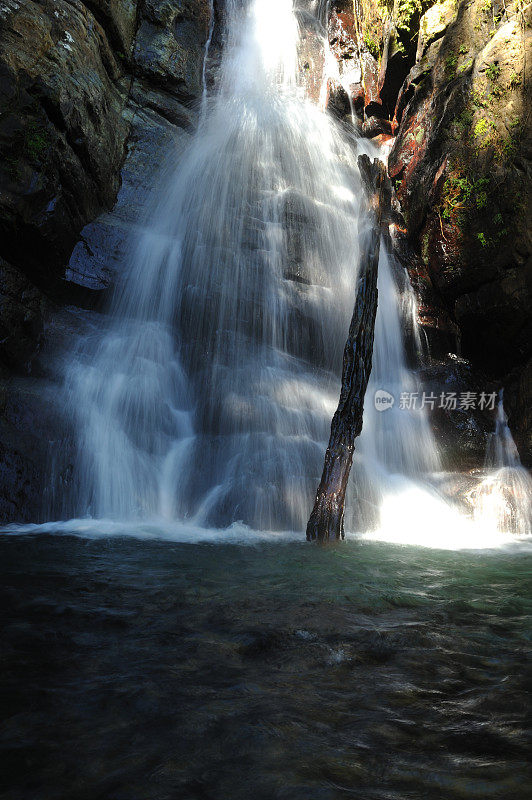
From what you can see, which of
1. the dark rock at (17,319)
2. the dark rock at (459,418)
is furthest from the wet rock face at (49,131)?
the dark rock at (459,418)

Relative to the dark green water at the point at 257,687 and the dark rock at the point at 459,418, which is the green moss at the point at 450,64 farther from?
the dark green water at the point at 257,687

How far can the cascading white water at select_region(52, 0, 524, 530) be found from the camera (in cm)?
771

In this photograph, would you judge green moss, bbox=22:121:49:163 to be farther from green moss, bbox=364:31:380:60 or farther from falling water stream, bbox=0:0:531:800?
green moss, bbox=364:31:380:60

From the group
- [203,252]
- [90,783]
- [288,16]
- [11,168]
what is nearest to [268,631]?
[90,783]

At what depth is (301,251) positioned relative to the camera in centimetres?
1273

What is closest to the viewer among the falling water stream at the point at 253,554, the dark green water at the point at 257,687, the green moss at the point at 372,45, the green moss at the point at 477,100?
the dark green water at the point at 257,687

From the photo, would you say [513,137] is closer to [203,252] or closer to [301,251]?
[301,251]

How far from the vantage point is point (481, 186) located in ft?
31.8

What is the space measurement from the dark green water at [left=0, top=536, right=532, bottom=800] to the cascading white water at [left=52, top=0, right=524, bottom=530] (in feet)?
12.2

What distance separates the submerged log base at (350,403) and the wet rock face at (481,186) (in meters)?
3.79

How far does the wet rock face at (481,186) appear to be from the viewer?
31.0 feet
